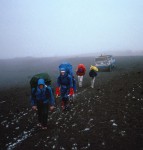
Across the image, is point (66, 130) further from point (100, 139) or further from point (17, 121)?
point (17, 121)

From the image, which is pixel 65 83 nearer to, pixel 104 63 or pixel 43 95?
pixel 43 95

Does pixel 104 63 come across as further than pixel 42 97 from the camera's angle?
Yes

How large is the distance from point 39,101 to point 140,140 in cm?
402

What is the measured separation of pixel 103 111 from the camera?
1055cm

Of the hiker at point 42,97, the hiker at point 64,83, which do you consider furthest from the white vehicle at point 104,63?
the hiker at point 42,97

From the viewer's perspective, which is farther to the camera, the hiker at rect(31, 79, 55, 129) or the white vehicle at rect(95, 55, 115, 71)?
the white vehicle at rect(95, 55, 115, 71)

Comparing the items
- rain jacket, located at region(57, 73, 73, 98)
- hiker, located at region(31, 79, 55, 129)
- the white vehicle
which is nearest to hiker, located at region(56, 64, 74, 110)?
rain jacket, located at region(57, 73, 73, 98)

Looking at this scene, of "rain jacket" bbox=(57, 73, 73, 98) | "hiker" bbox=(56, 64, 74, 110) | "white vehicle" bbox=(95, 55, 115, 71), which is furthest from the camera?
"white vehicle" bbox=(95, 55, 115, 71)

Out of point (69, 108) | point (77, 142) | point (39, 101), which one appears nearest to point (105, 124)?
point (77, 142)

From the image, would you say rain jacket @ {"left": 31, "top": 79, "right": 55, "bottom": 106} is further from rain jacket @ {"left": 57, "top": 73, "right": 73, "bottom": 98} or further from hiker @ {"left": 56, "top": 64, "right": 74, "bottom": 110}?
rain jacket @ {"left": 57, "top": 73, "right": 73, "bottom": 98}

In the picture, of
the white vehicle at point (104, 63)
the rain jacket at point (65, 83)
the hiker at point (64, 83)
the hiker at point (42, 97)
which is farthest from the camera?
the white vehicle at point (104, 63)

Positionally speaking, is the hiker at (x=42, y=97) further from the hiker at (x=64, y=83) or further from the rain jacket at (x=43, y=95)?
the hiker at (x=64, y=83)

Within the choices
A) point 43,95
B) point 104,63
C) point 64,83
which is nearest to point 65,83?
point 64,83

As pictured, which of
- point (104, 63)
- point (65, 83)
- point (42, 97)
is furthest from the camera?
point (104, 63)
